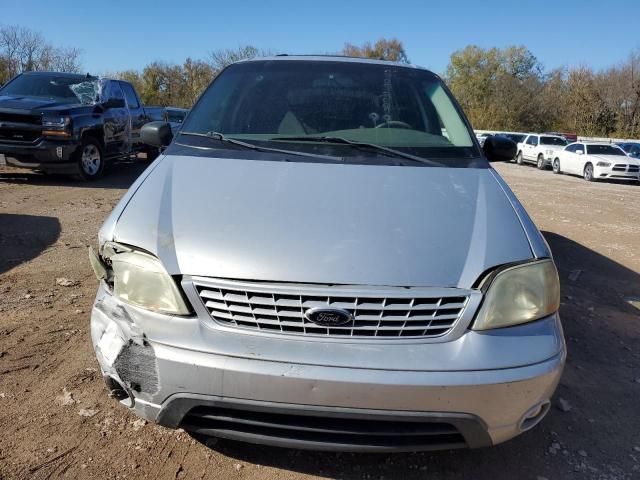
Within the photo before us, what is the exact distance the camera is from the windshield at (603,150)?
2062 cm

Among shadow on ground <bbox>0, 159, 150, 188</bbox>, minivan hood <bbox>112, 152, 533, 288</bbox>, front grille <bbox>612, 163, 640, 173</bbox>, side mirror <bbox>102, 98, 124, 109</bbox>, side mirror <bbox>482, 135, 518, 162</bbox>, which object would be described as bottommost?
front grille <bbox>612, 163, 640, 173</bbox>

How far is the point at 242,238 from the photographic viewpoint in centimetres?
213

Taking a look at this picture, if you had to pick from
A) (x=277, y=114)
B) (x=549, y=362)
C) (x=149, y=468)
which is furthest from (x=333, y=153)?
(x=149, y=468)

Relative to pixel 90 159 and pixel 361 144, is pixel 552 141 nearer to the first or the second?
pixel 90 159

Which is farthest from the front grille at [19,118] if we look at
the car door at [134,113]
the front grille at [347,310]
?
the front grille at [347,310]

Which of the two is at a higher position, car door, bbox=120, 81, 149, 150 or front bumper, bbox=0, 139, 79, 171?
car door, bbox=120, 81, 149, 150

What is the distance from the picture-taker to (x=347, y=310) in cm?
195

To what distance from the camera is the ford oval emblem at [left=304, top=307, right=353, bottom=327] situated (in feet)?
6.35

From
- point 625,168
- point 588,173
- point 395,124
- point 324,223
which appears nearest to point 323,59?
point 395,124

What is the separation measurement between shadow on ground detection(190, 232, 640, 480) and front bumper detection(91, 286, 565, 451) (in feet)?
1.56

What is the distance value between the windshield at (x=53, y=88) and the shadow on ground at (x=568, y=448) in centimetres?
921

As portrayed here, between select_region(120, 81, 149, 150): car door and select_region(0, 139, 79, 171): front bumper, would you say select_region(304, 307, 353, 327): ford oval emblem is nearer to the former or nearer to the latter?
select_region(0, 139, 79, 171): front bumper

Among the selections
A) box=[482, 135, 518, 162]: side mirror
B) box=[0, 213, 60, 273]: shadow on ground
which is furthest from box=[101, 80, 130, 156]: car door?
box=[482, 135, 518, 162]: side mirror

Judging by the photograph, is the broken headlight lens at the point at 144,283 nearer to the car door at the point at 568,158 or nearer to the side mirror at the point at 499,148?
the side mirror at the point at 499,148
